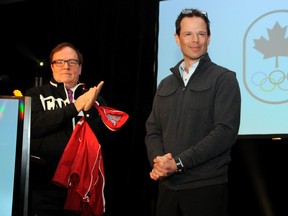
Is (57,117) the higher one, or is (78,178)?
(57,117)

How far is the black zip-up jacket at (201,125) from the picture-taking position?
188cm

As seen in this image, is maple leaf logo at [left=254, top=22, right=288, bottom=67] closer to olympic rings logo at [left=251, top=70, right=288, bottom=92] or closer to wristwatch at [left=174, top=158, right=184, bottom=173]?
olympic rings logo at [left=251, top=70, right=288, bottom=92]

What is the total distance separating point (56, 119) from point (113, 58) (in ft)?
5.79

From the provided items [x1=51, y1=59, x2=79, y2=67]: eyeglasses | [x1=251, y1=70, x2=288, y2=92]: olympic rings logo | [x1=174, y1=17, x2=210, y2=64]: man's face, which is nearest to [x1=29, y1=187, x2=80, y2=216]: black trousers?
[x1=51, y1=59, x2=79, y2=67]: eyeglasses

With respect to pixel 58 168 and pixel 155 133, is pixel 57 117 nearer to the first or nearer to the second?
pixel 58 168

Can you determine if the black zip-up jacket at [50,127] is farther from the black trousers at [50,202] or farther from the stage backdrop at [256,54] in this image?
the stage backdrop at [256,54]

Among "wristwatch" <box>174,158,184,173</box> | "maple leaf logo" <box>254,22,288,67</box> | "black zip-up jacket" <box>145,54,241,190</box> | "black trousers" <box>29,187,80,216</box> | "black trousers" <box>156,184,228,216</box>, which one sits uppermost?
"maple leaf logo" <box>254,22,288,67</box>

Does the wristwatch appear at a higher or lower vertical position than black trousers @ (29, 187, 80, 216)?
higher

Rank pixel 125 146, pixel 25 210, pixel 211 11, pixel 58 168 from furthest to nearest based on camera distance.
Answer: pixel 125 146 → pixel 211 11 → pixel 58 168 → pixel 25 210

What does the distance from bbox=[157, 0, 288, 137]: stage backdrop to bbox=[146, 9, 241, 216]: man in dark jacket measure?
109cm

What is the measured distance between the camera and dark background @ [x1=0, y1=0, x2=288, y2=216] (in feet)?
12.9

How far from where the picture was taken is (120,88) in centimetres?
405

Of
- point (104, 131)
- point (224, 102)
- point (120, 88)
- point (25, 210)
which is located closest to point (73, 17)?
point (120, 88)

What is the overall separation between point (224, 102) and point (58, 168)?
38.1 inches
